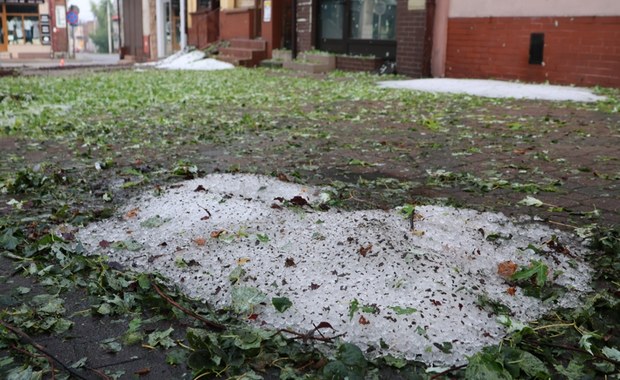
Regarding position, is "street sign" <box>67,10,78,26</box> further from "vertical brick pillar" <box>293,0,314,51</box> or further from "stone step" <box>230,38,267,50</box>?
"vertical brick pillar" <box>293,0,314,51</box>

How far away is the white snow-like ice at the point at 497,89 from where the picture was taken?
9367 millimetres

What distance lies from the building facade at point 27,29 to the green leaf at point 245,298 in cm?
3838

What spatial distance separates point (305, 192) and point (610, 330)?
6.61 ft

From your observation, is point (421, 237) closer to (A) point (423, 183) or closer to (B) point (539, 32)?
(A) point (423, 183)

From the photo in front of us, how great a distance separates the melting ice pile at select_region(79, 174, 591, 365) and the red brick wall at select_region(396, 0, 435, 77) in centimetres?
1041

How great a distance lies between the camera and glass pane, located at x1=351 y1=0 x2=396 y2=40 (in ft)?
48.0

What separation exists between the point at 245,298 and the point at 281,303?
0.20 meters

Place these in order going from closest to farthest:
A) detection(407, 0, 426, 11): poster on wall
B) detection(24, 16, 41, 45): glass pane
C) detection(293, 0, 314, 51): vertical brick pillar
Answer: detection(407, 0, 426, 11): poster on wall
detection(293, 0, 314, 51): vertical brick pillar
detection(24, 16, 41, 45): glass pane

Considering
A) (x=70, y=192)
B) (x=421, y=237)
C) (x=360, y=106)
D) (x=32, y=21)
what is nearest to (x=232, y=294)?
(x=421, y=237)

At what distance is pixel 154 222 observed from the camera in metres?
3.25

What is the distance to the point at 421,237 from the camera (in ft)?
9.55

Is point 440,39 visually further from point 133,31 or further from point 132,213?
point 133,31

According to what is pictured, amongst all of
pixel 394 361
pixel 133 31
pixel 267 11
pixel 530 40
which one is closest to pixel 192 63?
pixel 267 11

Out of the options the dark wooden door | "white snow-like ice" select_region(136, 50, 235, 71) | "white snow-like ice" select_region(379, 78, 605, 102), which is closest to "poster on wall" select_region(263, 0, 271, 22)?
"white snow-like ice" select_region(136, 50, 235, 71)
